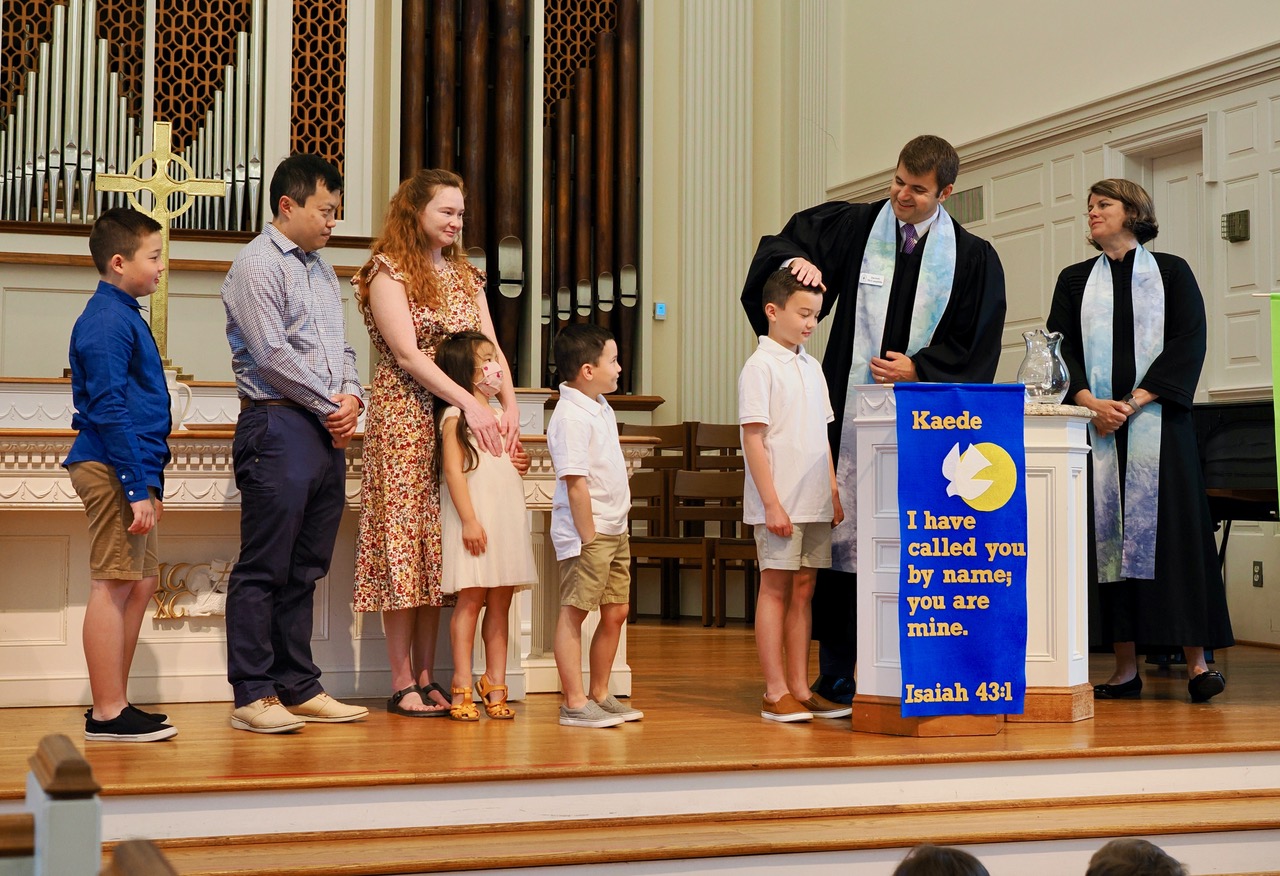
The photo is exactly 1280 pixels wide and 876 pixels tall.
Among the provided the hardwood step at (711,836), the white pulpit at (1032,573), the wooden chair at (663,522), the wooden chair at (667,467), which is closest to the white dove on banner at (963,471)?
the white pulpit at (1032,573)

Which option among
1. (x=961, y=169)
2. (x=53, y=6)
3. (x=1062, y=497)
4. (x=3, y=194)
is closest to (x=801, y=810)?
(x=1062, y=497)

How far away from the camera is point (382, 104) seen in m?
8.66

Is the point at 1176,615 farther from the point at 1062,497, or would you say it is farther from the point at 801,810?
the point at 801,810

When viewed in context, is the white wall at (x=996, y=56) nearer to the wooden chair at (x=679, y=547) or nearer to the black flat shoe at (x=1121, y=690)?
the wooden chair at (x=679, y=547)

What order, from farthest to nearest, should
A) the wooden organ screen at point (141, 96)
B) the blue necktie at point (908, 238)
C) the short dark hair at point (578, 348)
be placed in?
the wooden organ screen at point (141, 96) → the blue necktie at point (908, 238) → the short dark hair at point (578, 348)

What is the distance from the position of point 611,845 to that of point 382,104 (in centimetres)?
650

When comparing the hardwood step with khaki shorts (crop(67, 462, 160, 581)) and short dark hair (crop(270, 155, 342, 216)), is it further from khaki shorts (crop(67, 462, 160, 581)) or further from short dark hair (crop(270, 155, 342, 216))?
short dark hair (crop(270, 155, 342, 216))

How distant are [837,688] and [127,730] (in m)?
2.11

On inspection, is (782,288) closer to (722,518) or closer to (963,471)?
(963,471)

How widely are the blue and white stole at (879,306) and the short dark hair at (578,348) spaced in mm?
838

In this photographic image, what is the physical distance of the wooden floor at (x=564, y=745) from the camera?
3.18 m

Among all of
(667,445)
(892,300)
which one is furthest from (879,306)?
(667,445)

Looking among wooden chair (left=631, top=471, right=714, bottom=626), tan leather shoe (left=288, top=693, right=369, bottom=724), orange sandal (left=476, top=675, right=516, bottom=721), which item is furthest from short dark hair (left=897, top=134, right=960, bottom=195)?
wooden chair (left=631, top=471, right=714, bottom=626)

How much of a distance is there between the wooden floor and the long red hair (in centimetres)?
124
